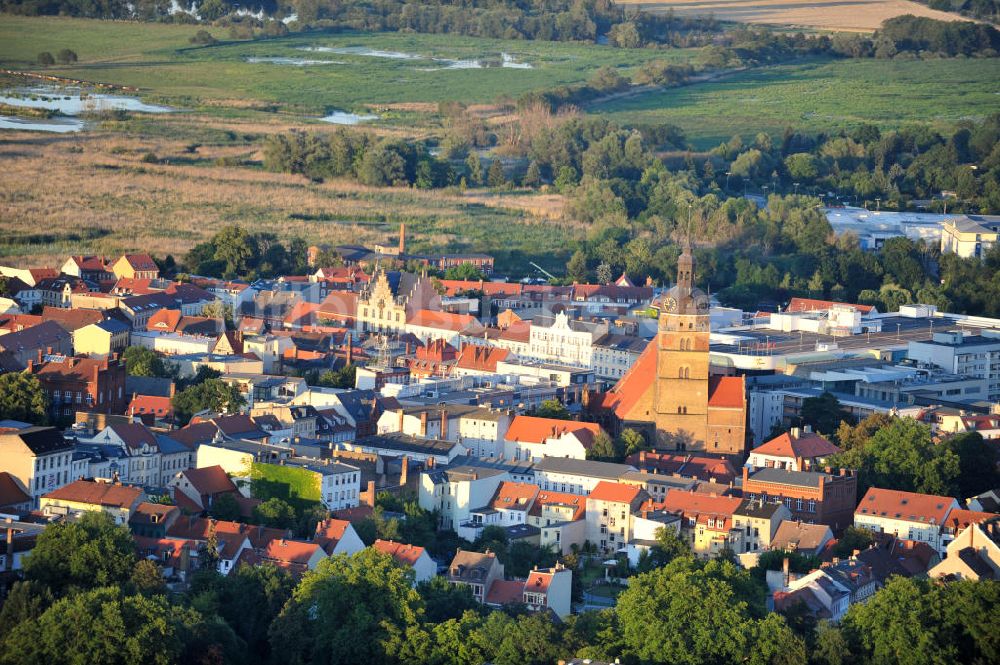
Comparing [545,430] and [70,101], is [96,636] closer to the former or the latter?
[545,430]

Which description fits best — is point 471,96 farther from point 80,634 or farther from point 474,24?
point 80,634

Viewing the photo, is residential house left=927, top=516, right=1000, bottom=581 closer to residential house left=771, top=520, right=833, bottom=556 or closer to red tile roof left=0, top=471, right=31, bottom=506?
residential house left=771, top=520, right=833, bottom=556

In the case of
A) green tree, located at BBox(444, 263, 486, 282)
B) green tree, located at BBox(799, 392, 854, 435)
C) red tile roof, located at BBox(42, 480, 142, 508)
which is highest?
red tile roof, located at BBox(42, 480, 142, 508)

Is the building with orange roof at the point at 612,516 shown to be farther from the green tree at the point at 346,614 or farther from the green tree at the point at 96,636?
the green tree at the point at 96,636

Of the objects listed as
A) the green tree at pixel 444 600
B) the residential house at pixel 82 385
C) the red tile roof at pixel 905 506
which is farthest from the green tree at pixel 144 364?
the red tile roof at pixel 905 506

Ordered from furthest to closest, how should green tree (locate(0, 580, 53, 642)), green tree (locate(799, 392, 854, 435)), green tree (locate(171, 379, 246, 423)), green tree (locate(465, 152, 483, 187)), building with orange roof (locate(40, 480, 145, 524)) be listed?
green tree (locate(465, 152, 483, 187)) → green tree (locate(799, 392, 854, 435)) → green tree (locate(171, 379, 246, 423)) → building with orange roof (locate(40, 480, 145, 524)) → green tree (locate(0, 580, 53, 642))

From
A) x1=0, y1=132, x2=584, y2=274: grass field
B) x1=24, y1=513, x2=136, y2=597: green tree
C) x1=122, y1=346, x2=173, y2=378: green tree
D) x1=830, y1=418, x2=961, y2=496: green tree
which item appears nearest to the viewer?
x1=24, y1=513, x2=136, y2=597: green tree

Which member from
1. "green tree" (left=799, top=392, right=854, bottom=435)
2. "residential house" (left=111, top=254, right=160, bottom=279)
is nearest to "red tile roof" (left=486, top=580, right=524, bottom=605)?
"green tree" (left=799, top=392, right=854, bottom=435)

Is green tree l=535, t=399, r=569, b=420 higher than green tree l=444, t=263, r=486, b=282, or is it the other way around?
green tree l=535, t=399, r=569, b=420
